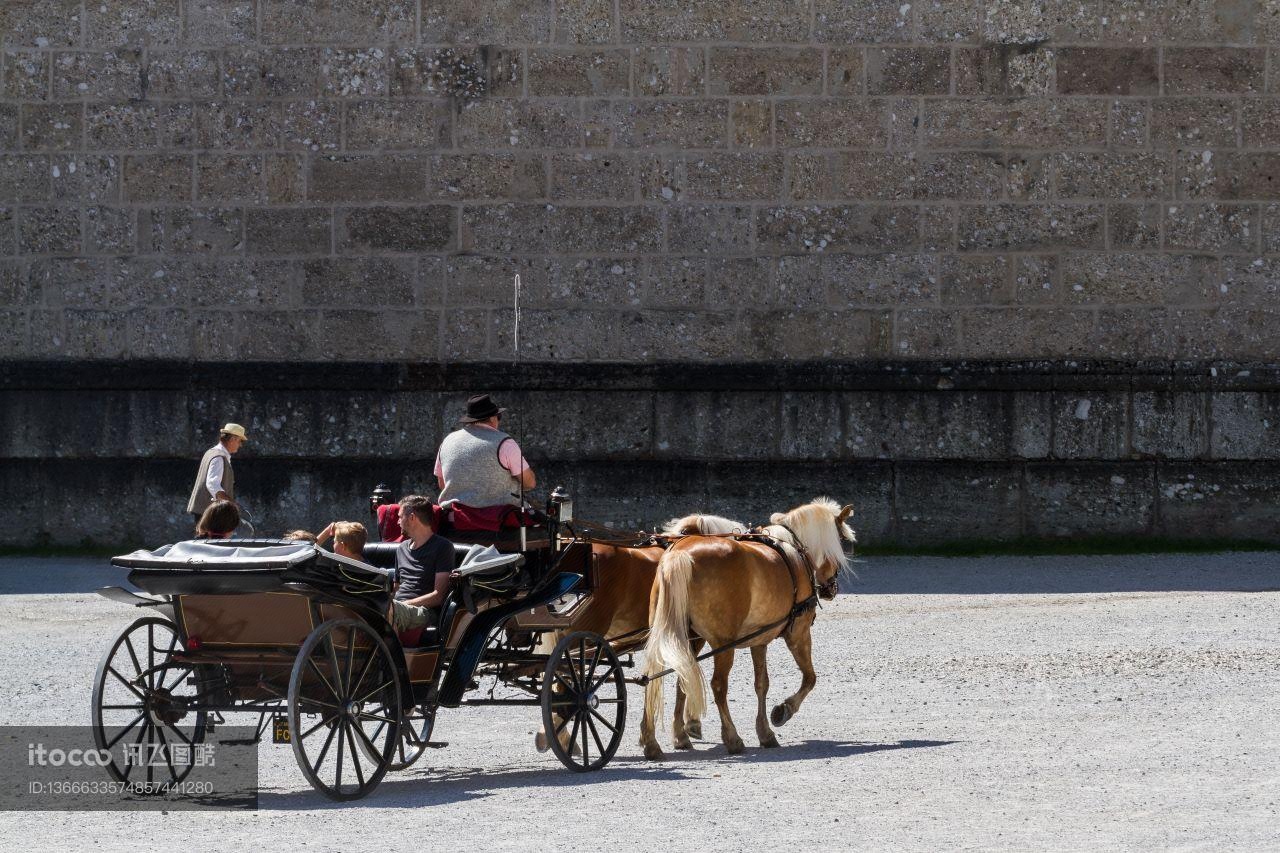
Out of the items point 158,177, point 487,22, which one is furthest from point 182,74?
point 487,22

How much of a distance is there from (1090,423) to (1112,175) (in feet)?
7.05

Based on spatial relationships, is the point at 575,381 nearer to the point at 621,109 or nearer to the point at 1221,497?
the point at 621,109

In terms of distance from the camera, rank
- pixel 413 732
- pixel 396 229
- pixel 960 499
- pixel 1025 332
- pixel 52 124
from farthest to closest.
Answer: pixel 52 124 → pixel 396 229 → pixel 1025 332 → pixel 960 499 → pixel 413 732

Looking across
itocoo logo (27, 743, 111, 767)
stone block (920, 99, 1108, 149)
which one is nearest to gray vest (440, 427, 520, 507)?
itocoo logo (27, 743, 111, 767)

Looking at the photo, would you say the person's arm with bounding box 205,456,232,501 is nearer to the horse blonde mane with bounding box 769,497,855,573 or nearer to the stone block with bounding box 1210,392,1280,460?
the horse blonde mane with bounding box 769,497,855,573

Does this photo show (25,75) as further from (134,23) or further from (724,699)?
(724,699)

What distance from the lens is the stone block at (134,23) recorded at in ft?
51.6

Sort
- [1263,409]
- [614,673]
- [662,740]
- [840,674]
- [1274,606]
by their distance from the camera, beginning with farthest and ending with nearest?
[1263,409]
[1274,606]
[840,674]
[662,740]
[614,673]

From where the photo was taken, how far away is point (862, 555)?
1524 cm

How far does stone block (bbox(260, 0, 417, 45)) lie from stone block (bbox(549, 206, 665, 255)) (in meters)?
2.14

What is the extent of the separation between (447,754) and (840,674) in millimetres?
2985

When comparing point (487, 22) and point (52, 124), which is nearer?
point (487, 22)

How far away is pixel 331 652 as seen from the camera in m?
7.14

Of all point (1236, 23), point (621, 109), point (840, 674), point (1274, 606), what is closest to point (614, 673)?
point (840, 674)
